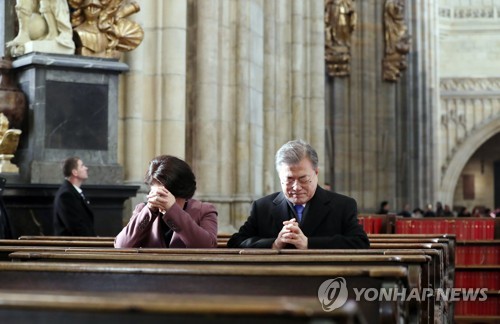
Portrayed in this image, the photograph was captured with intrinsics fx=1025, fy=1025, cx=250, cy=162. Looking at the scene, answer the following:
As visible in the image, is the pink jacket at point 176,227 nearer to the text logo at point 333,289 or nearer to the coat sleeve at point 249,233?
the coat sleeve at point 249,233

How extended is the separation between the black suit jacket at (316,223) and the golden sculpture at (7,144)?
3.15 m

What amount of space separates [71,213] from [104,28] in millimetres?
1913

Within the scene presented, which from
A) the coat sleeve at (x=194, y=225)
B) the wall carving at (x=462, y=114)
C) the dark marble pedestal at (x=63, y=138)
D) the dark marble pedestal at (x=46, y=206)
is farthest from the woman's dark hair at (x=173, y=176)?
the wall carving at (x=462, y=114)

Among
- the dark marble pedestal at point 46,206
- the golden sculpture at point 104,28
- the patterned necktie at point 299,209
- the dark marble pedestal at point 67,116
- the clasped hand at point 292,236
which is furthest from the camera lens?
the golden sculpture at point 104,28

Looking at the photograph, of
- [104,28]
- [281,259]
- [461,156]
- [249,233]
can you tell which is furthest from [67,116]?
[461,156]

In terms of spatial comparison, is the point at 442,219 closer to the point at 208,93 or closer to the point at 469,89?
the point at 208,93

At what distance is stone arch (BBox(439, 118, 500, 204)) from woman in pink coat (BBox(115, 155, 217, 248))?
2826 cm

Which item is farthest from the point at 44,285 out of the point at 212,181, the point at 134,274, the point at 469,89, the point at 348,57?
the point at 469,89

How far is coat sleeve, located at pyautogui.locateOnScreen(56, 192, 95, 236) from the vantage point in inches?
306

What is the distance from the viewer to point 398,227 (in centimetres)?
1185

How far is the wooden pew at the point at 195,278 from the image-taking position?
129 inches

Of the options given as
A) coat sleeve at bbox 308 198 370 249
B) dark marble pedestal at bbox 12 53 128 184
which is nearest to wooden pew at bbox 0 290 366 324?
coat sleeve at bbox 308 198 370 249

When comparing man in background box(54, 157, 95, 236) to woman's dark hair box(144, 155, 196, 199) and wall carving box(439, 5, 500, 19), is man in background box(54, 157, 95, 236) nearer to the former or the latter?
woman's dark hair box(144, 155, 196, 199)

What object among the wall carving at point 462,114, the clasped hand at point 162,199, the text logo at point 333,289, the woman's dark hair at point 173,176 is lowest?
the text logo at point 333,289
